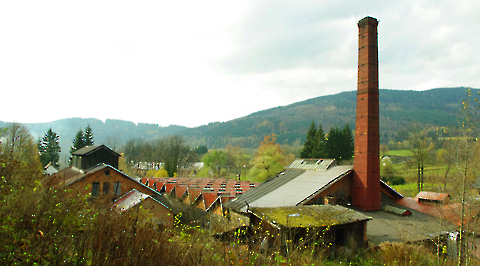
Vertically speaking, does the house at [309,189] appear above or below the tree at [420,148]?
below

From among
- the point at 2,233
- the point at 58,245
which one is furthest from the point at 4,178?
the point at 58,245

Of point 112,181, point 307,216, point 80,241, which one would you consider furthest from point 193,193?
point 80,241

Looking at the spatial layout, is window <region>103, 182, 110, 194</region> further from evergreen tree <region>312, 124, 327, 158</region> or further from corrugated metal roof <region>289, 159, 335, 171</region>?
evergreen tree <region>312, 124, 327, 158</region>

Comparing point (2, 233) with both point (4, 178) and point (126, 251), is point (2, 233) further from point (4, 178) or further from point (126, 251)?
point (4, 178)

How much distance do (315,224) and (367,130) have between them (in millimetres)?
10545

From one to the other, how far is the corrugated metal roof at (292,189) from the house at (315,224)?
4.14m

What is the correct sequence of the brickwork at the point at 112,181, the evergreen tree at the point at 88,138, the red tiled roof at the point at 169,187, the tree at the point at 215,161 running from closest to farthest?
the brickwork at the point at 112,181 < the red tiled roof at the point at 169,187 < the evergreen tree at the point at 88,138 < the tree at the point at 215,161

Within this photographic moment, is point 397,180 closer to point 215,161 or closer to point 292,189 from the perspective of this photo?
point 292,189

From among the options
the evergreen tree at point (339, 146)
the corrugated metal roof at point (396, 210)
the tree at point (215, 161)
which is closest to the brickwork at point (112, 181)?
the corrugated metal roof at point (396, 210)

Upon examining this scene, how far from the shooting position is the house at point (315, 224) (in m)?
11.8

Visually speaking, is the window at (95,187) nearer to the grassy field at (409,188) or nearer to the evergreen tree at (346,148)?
the grassy field at (409,188)

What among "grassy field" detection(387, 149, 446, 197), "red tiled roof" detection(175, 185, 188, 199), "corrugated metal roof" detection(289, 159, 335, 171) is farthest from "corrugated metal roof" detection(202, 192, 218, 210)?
"grassy field" detection(387, 149, 446, 197)

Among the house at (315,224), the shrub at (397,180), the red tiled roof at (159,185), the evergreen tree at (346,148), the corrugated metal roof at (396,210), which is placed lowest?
the red tiled roof at (159,185)

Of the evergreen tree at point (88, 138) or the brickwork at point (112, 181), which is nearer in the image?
the brickwork at point (112, 181)
